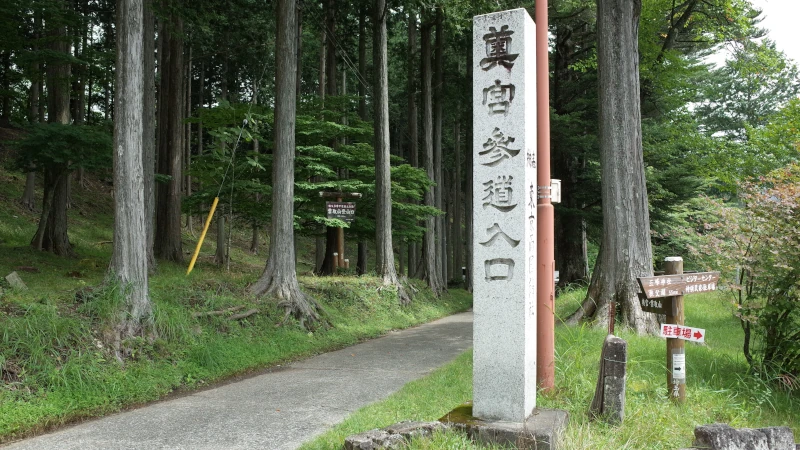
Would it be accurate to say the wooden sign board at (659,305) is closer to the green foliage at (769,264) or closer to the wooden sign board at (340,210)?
the green foliage at (769,264)

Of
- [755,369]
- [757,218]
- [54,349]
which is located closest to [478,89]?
[757,218]

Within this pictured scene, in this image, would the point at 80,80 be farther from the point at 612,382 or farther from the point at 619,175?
the point at 612,382

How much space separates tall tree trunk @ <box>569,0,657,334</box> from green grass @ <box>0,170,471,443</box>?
5.12 meters

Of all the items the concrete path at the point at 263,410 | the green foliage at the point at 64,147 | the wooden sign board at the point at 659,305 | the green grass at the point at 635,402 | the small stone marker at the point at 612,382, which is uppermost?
the green foliage at the point at 64,147

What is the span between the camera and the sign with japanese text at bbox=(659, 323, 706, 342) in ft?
18.7

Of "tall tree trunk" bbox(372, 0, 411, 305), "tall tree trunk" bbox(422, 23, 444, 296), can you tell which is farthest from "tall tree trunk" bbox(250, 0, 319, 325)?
"tall tree trunk" bbox(422, 23, 444, 296)

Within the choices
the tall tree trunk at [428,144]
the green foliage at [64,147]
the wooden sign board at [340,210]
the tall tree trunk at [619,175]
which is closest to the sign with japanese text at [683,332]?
the tall tree trunk at [619,175]

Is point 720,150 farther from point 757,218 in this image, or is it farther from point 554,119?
point 757,218

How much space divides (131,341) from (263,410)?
7.83 feet

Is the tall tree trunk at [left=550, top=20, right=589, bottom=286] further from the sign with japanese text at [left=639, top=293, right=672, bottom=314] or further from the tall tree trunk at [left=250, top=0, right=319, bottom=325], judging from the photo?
the sign with japanese text at [left=639, top=293, right=672, bottom=314]

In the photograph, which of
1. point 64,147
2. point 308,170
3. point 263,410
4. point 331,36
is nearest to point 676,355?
point 263,410

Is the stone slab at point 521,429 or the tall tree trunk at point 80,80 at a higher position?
the tall tree trunk at point 80,80

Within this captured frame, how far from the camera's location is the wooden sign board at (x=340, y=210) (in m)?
15.4

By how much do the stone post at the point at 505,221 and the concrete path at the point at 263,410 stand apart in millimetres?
1970
